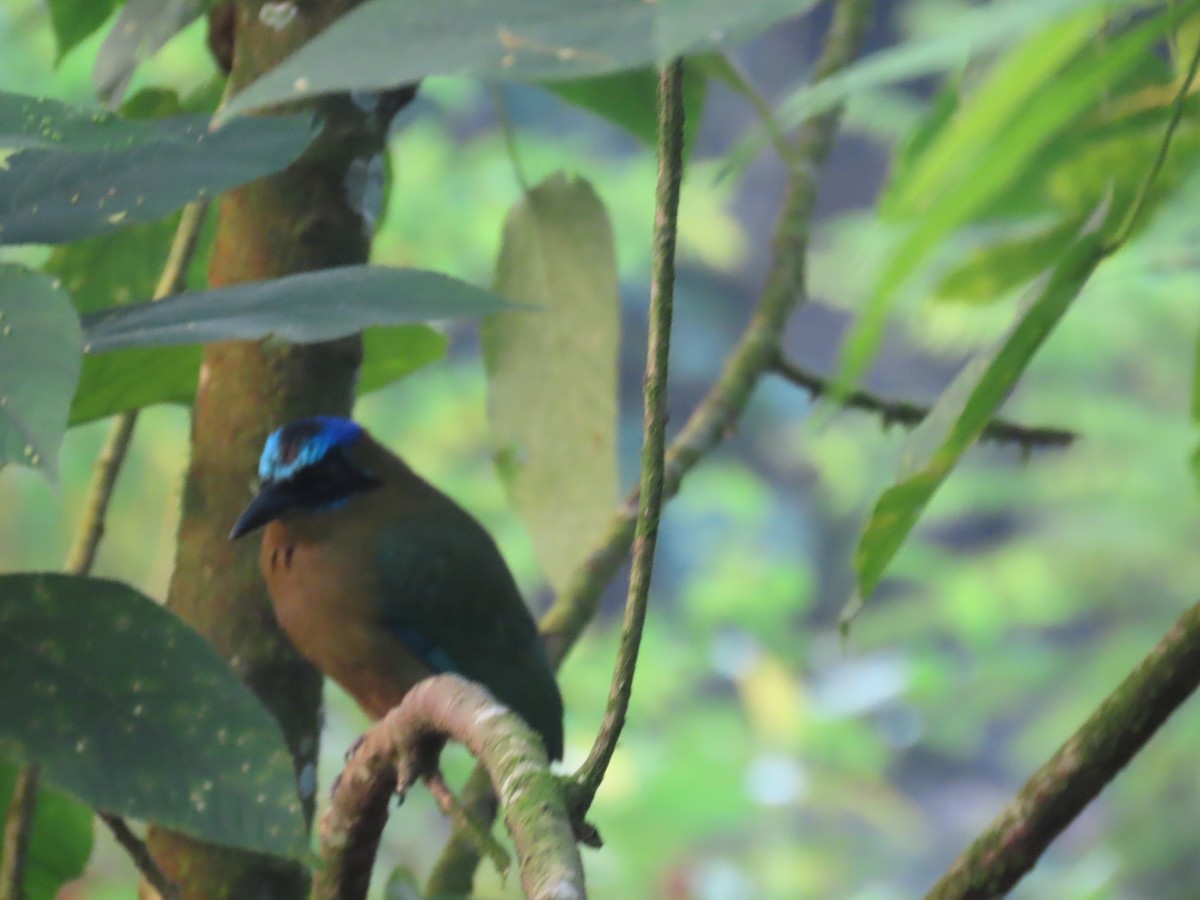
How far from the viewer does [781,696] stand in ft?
15.3

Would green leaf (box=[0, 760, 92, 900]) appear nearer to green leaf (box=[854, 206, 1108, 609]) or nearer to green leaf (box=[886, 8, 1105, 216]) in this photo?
green leaf (box=[854, 206, 1108, 609])

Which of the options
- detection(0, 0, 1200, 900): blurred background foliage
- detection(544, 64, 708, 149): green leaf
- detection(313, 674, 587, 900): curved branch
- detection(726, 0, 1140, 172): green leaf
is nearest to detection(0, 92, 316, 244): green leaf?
detection(313, 674, 587, 900): curved branch

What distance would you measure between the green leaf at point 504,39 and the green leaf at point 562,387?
672mm

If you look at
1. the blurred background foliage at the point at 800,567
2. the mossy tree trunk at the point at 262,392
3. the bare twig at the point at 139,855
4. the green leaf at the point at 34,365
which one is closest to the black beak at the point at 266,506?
the mossy tree trunk at the point at 262,392

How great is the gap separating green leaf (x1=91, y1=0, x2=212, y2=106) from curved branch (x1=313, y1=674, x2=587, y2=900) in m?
0.45

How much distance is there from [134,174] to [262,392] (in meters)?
0.25

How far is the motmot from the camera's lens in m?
1.16

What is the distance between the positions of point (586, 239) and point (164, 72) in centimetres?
266

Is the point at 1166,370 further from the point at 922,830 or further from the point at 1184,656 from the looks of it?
the point at 1184,656

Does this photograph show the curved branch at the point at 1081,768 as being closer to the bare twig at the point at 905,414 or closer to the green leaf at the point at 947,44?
the green leaf at the point at 947,44

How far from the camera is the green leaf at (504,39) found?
0.25m

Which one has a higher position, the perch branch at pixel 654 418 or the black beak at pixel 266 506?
the perch branch at pixel 654 418

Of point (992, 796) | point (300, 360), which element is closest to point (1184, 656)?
point (300, 360)

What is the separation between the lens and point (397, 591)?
3.99 feet
